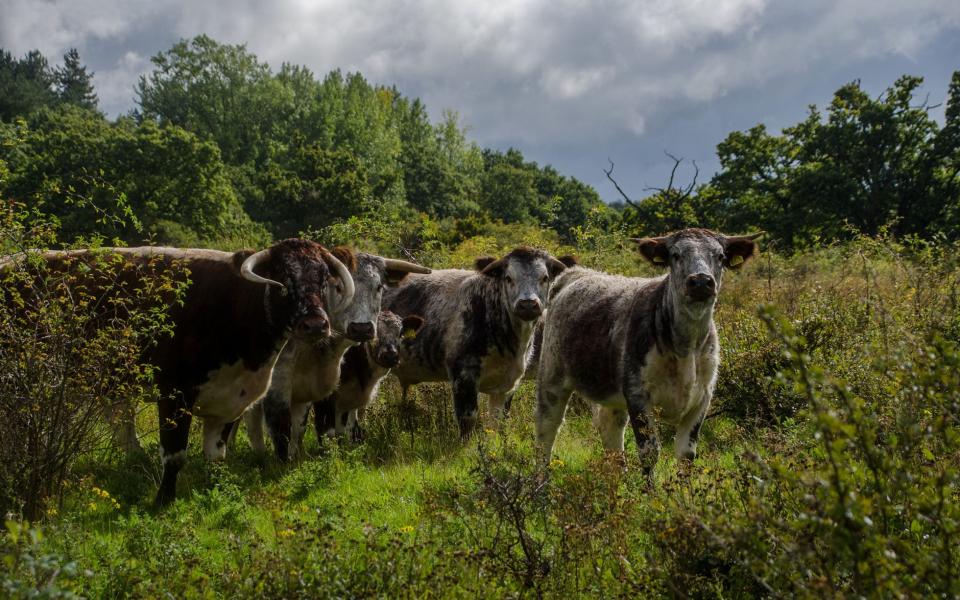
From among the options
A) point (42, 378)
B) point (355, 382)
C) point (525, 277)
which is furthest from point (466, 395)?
point (42, 378)

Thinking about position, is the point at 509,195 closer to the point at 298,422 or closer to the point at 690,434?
the point at 298,422

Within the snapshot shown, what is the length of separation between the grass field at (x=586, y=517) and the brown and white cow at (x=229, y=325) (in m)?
0.64

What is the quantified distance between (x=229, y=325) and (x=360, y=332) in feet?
3.99

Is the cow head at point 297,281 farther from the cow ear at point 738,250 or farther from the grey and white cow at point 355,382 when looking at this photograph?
the cow ear at point 738,250

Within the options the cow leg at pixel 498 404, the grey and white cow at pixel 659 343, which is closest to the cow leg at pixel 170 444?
the grey and white cow at pixel 659 343

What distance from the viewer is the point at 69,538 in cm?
413

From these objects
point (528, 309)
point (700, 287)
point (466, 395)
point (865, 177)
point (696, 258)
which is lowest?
point (466, 395)

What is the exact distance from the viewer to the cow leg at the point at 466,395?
8055 mm

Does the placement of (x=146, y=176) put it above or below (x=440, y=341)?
above

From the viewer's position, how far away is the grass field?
8.10 feet

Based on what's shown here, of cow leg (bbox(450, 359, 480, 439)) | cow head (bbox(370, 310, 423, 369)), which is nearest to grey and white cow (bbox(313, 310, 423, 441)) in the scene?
cow head (bbox(370, 310, 423, 369))

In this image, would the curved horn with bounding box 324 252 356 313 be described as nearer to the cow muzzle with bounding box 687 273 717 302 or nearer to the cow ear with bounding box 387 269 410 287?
the cow ear with bounding box 387 269 410 287

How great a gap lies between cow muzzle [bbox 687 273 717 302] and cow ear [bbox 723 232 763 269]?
2.33ft

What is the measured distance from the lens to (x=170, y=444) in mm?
5820
